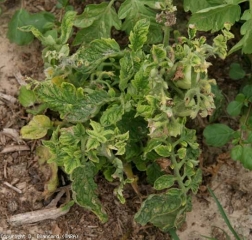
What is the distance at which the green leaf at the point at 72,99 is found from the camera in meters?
2.08

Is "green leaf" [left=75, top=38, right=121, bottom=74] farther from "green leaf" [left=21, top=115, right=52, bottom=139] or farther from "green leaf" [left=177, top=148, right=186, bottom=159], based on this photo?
"green leaf" [left=177, top=148, right=186, bottom=159]

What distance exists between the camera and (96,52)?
7.06 ft

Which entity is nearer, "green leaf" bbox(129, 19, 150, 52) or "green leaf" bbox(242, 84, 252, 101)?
"green leaf" bbox(129, 19, 150, 52)

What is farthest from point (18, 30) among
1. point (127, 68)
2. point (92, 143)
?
point (92, 143)

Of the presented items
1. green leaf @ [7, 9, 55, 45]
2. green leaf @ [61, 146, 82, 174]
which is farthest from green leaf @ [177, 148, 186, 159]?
green leaf @ [7, 9, 55, 45]

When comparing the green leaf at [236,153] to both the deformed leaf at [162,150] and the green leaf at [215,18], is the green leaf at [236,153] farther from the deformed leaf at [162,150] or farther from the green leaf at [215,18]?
the green leaf at [215,18]

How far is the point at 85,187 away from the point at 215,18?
779mm

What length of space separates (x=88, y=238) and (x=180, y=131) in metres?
0.56

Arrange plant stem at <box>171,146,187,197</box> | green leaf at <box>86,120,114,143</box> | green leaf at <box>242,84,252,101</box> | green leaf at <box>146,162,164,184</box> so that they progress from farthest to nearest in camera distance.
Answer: green leaf at <box>242,84,252,101</box>, green leaf at <box>146,162,164,184</box>, plant stem at <box>171,146,187,197</box>, green leaf at <box>86,120,114,143</box>

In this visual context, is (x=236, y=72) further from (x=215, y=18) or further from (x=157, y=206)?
(x=157, y=206)

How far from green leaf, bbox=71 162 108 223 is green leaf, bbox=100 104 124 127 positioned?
0.18m

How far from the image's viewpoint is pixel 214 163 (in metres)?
2.49

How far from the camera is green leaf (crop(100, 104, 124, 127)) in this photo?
206 centimetres

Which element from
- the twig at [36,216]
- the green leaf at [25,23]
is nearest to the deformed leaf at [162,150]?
the twig at [36,216]
